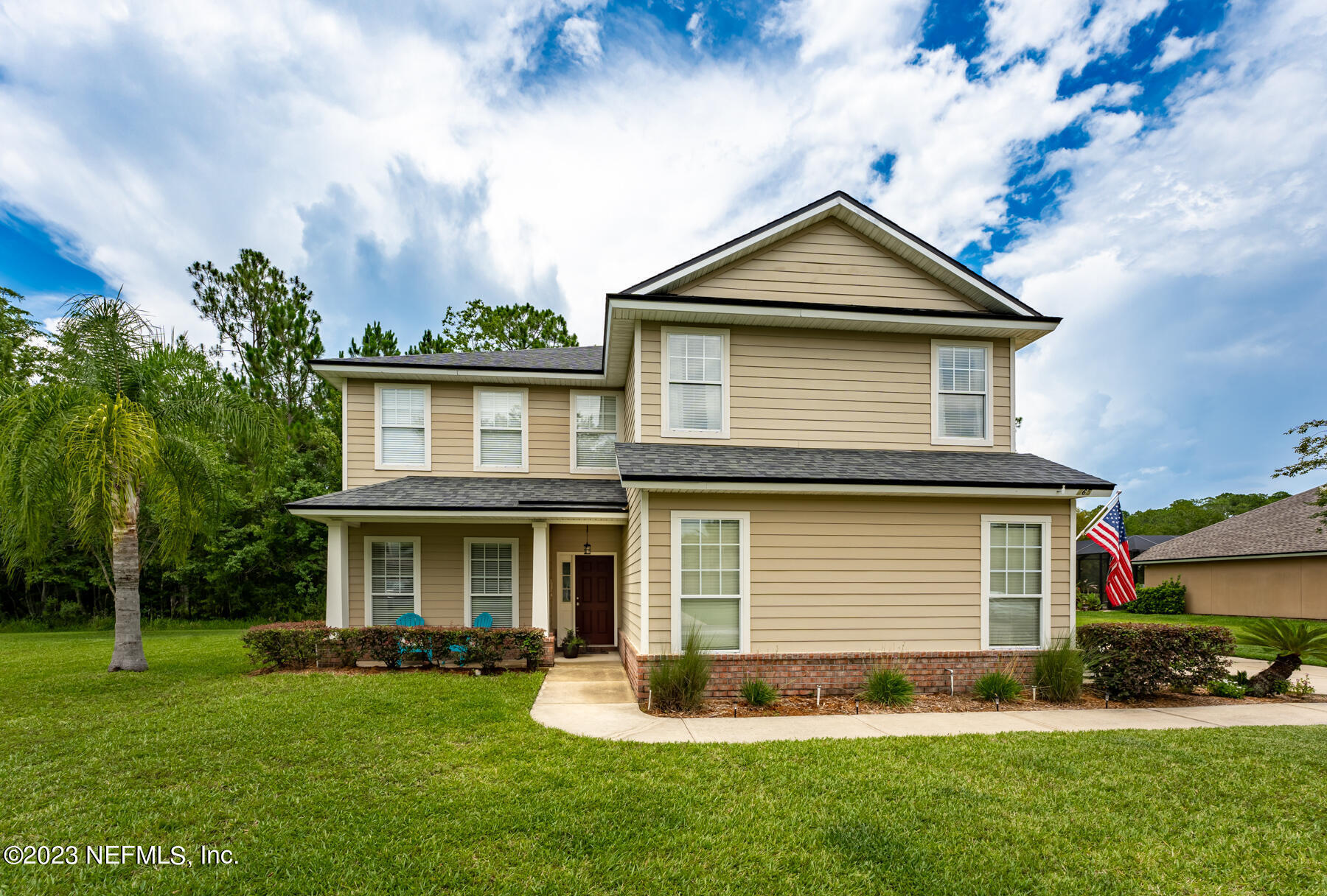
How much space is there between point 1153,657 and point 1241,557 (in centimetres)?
1686

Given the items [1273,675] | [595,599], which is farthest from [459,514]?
[1273,675]

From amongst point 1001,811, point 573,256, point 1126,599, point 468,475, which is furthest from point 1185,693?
point 573,256

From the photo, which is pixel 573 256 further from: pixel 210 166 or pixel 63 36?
pixel 63 36

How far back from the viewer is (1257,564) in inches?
809

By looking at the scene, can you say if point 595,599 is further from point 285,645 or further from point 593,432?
point 285,645

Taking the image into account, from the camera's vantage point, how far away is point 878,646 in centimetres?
902

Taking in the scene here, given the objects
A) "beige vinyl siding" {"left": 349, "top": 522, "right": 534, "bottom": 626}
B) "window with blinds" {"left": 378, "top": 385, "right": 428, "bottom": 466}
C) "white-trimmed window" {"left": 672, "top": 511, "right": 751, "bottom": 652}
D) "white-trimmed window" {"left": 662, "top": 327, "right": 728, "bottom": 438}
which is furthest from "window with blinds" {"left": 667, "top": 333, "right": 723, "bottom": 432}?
"window with blinds" {"left": 378, "top": 385, "right": 428, "bottom": 466}

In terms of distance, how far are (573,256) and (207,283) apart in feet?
46.4

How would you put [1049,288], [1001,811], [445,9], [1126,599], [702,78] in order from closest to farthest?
[1001,811]
[445,9]
[1126,599]
[702,78]
[1049,288]

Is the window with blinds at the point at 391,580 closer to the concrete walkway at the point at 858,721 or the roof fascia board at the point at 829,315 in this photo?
the concrete walkway at the point at 858,721

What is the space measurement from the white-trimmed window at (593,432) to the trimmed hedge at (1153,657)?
29.3 feet

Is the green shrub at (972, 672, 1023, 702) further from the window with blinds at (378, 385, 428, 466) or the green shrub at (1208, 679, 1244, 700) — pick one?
the window with blinds at (378, 385, 428, 466)

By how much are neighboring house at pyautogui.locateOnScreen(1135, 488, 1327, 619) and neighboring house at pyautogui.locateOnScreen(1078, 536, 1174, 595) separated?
5.74 meters

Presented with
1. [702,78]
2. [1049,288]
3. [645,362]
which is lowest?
[645,362]
